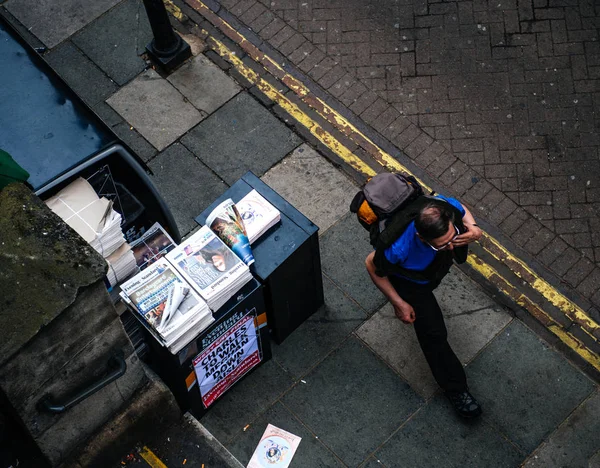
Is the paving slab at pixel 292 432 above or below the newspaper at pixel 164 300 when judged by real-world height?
below

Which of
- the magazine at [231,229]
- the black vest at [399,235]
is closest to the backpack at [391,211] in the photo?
the black vest at [399,235]

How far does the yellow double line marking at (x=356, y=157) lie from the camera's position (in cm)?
713

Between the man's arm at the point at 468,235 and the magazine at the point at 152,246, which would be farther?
the magazine at the point at 152,246

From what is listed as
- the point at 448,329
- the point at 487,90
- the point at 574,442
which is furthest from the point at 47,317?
the point at 487,90

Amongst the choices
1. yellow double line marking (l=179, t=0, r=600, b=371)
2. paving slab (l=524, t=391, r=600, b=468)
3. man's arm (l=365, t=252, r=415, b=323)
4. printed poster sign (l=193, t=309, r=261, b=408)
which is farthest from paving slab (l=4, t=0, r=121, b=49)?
paving slab (l=524, t=391, r=600, b=468)

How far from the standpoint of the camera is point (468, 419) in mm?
6543

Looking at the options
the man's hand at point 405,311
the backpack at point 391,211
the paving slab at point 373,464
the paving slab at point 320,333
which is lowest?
the paving slab at point 373,464

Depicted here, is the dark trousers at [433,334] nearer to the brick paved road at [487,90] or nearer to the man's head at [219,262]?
the man's head at [219,262]

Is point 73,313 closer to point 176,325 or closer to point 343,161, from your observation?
point 176,325

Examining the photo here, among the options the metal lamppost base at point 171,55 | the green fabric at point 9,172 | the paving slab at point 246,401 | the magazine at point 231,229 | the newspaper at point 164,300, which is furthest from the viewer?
the metal lamppost base at point 171,55

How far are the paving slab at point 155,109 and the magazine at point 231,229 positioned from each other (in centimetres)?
251

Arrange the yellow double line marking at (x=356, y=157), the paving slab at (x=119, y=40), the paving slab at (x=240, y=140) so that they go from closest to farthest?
the yellow double line marking at (x=356, y=157), the paving slab at (x=240, y=140), the paving slab at (x=119, y=40)

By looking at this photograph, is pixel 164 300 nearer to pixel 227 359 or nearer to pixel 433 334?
pixel 227 359

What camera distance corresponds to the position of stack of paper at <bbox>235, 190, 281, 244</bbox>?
6.09 m
